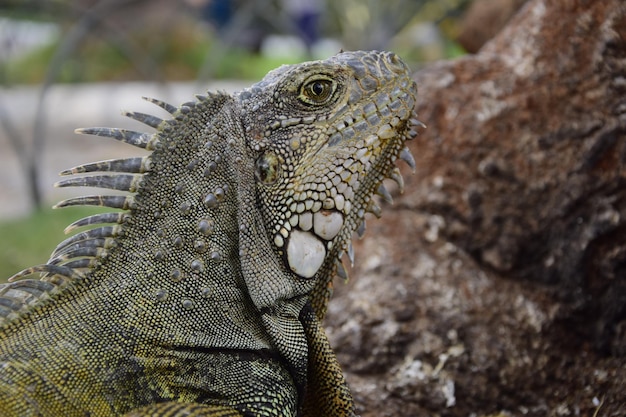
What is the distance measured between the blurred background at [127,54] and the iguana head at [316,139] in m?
3.68

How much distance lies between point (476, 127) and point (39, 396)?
134 inches

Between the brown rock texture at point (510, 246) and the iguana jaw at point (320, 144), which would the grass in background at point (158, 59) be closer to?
the brown rock texture at point (510, 246)

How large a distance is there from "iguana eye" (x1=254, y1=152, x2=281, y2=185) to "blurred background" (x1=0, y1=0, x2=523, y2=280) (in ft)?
12.7

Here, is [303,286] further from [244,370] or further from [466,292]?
[466,292]

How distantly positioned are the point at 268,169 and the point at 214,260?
16.4 inches

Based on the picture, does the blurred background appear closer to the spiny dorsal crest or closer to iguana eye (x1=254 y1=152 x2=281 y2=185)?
the spiny dorsal crest

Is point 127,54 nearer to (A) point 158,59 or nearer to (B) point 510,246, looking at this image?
(B) point 510,246

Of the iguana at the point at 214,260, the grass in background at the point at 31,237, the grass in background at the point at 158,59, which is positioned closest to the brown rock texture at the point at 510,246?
the iguana at the point at 214,260

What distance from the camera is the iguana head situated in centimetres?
309

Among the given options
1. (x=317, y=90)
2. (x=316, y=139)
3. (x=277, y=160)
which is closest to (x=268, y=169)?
(x=277, y=160)

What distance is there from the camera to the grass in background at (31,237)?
8641 millimetres

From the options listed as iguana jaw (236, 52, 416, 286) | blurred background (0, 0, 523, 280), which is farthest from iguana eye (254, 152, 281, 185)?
blurred background (0, 0, 523, 280)

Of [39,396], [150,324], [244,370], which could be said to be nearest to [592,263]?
[244,370]

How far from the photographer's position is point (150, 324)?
2908 millimetres
